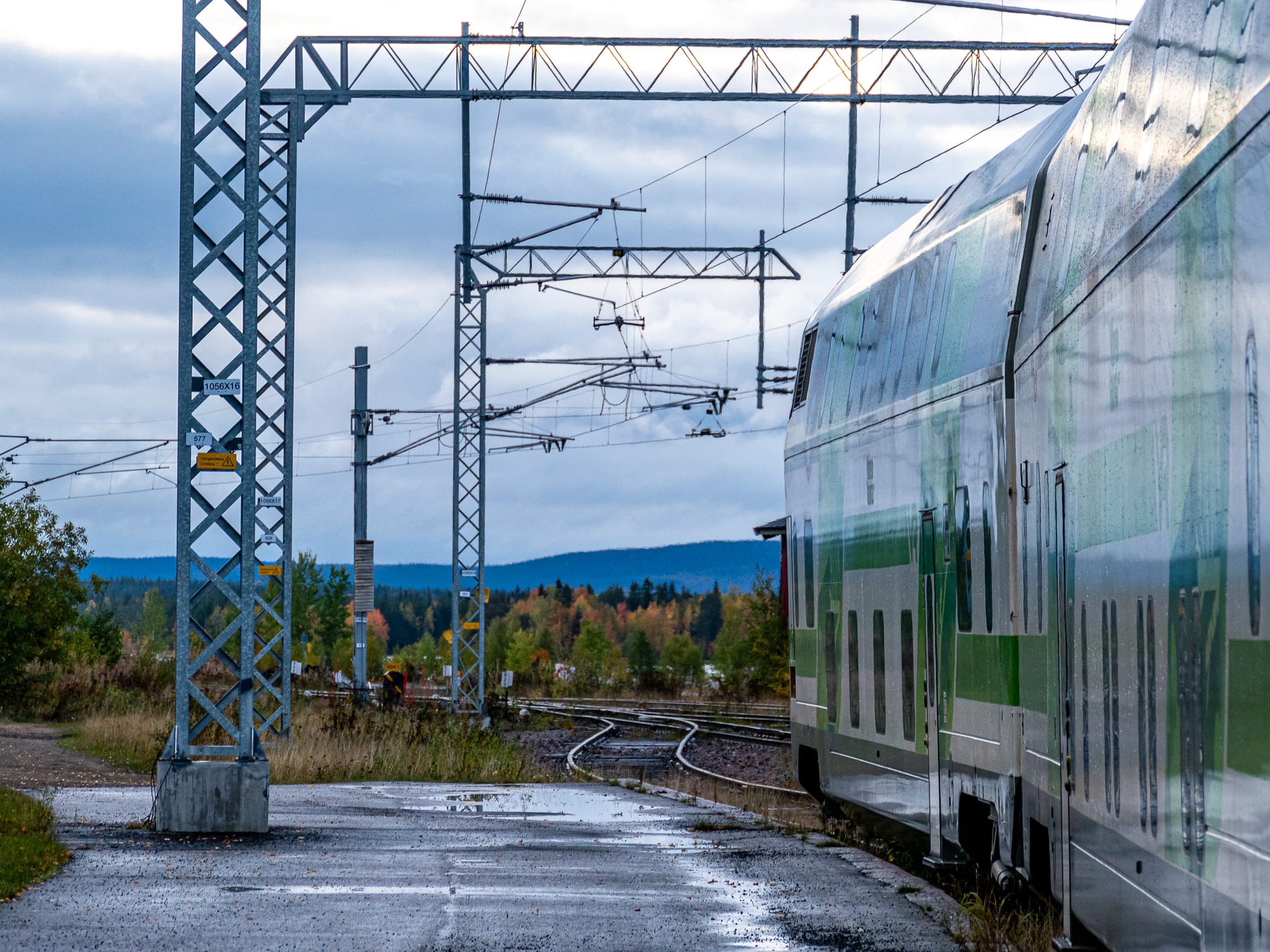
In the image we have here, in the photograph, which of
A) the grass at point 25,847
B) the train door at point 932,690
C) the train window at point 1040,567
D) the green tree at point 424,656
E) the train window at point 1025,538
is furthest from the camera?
the green tree at point 424,656

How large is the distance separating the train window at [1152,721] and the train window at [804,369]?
10312 mm

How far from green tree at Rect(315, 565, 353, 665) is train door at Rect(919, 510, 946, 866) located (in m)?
102

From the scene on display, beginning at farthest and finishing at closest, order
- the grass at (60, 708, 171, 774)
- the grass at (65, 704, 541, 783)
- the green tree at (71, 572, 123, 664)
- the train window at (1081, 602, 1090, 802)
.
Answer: the green tree at (71, 572, 123, 664) → the grass at (60, 708, 171, 774) → the grass at (65, 704, 541, 783) → the train window at (1081, 602, 1090, 802)

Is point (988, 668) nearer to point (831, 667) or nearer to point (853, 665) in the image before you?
point (853, 665)

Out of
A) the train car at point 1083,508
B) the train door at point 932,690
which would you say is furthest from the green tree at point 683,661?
the train door at point 932,690

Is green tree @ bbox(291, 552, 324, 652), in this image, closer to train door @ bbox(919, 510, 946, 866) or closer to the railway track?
the railway track

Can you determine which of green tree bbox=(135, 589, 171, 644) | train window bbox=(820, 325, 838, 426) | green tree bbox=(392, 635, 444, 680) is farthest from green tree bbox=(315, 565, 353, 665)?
train window bbox=(820, 325, 838, 426)

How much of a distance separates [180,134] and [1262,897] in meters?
12.7

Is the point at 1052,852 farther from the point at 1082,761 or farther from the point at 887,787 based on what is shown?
the point at 887,787

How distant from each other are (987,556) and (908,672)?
7.58 feet

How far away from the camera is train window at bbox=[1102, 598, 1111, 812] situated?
19.0 ft

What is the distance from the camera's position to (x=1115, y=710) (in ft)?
18.6

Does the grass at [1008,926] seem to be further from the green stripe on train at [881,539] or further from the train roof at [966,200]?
the train roof at [966,200]

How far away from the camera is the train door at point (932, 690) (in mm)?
10805
